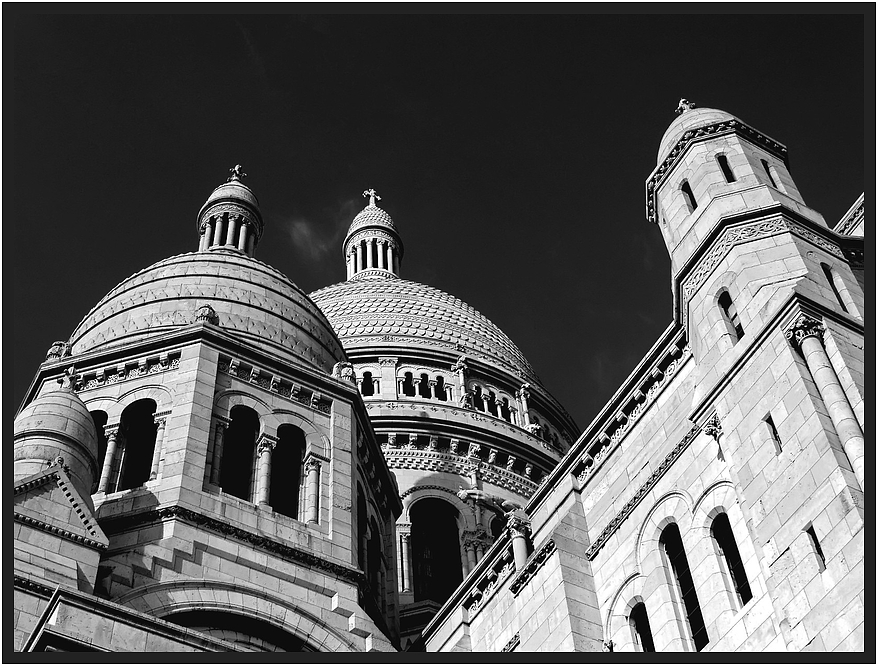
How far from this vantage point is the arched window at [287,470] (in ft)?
96.6

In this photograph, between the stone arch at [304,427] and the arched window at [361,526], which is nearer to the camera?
the arched window at [361,526]

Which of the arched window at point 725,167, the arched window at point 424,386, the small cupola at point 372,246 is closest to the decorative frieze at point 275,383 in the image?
the arched window at point 725,167

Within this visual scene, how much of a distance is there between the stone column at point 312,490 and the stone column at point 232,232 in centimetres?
1345

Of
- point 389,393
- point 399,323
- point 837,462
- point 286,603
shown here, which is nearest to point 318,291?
point 399,323

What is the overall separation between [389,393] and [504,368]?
6.37 meters

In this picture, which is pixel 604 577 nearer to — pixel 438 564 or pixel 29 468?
pixel 29 468

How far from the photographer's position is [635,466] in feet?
79.4

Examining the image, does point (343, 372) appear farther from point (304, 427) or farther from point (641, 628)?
point (641, 628)

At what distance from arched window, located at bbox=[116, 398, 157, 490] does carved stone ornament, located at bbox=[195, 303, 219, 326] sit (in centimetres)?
278

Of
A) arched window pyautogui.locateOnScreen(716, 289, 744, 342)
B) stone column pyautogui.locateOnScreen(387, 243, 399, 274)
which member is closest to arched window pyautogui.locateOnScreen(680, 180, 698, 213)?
arched window pyautogui.locateOnScreen(716, 289, 744, 342)

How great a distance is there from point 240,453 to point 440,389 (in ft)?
78.8

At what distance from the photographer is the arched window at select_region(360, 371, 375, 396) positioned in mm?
52366

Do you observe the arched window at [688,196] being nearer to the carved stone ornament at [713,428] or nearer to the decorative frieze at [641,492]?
the decorative frieze at [641,492]

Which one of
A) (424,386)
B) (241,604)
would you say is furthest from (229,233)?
(241,604)
